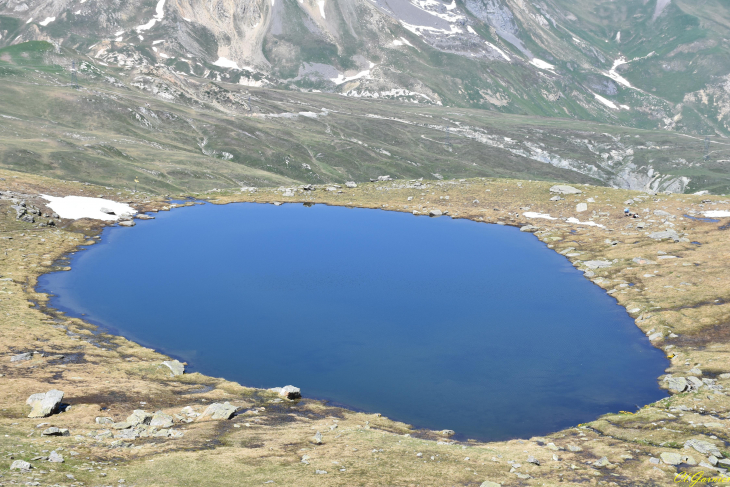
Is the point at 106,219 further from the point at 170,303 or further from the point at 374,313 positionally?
the point at 374,313

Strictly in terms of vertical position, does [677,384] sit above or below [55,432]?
above

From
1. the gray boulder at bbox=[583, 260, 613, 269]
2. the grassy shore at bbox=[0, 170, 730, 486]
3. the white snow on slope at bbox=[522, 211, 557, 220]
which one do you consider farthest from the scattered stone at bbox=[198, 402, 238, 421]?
the white snow on slope at bbox=[522, 211, 557, 220]

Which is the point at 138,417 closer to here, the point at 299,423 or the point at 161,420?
the point at 161,420

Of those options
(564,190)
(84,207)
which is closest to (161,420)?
(84,207)

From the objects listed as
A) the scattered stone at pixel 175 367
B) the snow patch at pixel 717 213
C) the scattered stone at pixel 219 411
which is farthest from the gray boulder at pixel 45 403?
the snow patch at pixel 717 213

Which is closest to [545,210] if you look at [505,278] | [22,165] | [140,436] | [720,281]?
[505,278]

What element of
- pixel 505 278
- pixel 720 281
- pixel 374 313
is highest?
pixel 720 281
